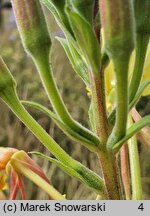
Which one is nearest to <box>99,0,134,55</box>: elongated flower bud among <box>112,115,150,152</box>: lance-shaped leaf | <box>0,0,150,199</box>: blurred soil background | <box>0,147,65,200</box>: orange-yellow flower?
<box>112,115,150,152</box>: lance-shaped leaf

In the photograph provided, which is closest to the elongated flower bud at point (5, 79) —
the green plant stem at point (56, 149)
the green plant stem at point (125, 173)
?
the green plant stem at point (56, 149)

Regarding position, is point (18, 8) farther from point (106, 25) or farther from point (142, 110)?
point (142, 110)

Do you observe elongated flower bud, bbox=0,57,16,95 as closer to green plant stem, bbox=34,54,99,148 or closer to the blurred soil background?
green plant stem, bbox=34,54,99,148

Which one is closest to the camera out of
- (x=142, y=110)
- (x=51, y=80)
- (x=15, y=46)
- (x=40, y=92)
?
(x=51, y=80)

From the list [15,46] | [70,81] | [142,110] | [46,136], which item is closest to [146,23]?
[46,136]

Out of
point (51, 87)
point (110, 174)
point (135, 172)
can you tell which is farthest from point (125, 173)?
point (51, 87)

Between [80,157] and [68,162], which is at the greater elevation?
[68,162]

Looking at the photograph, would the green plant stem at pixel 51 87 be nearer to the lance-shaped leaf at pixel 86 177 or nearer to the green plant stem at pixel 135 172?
the lance-shaped leaf at pixel 86 177
